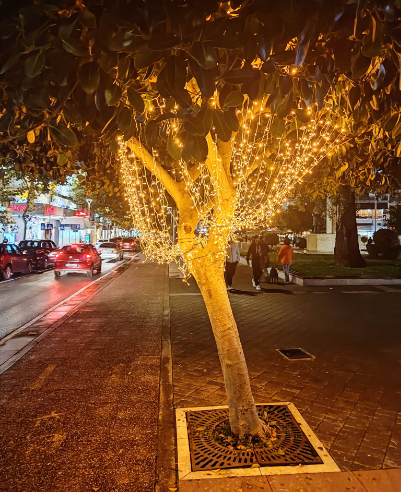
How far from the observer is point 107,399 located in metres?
5.34

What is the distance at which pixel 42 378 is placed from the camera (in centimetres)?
612

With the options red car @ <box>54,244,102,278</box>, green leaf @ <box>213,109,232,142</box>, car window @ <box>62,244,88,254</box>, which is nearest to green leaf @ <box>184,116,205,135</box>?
green leaf @ <box>213,109,232,142</box>

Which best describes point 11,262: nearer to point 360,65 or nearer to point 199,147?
point 199,147

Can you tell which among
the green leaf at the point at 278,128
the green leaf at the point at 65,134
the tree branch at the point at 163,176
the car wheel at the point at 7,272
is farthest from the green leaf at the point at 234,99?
the car wheel at the point at 7,272

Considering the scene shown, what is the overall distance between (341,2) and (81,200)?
2163 inches

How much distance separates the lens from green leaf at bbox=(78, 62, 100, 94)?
3041 millimetres

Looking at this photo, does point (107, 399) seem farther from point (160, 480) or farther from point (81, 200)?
point (81, 200)

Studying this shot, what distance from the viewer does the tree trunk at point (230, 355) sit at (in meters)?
4.17

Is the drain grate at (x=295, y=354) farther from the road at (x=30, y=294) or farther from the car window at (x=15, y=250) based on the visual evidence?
the car window at (x=15, y=250)

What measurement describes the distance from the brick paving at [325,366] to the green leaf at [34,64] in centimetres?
396

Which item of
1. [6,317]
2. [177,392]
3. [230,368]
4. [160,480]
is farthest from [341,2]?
[6,317]

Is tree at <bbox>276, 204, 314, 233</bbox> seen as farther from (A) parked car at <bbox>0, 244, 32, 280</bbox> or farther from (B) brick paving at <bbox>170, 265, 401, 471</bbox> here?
(B) brick paving at <bbox>170, 265, 401, 471</bbox>

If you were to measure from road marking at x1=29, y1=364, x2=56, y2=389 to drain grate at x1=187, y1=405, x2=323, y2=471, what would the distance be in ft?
7.91

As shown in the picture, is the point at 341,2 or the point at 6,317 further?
the point at 6,317
